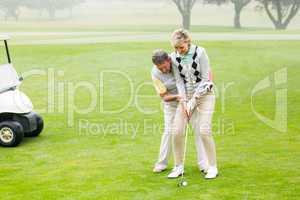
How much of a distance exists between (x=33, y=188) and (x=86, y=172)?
991mm

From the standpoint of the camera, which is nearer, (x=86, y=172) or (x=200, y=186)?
(x=200, y=186)

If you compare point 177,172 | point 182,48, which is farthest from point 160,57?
point 177,172

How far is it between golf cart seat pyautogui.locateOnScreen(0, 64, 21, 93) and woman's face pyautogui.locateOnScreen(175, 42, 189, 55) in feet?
14.0

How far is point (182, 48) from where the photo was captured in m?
7.85

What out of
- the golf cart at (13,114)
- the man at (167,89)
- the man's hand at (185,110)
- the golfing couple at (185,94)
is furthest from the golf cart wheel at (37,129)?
the man's hand at (185,110)

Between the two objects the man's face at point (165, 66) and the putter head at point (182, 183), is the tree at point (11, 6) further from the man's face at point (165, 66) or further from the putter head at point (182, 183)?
the putter head at point (182, 183)

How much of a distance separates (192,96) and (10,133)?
12.7ft

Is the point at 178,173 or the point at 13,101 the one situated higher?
the point at 13,101

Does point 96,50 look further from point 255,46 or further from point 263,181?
point 263,181

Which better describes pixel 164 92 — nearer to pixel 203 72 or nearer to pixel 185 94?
pixel 185 94

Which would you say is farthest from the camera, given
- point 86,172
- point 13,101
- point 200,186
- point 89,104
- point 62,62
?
point 62,62

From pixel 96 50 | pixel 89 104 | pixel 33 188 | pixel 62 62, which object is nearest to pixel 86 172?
pixel 33 188

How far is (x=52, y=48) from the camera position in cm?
2806

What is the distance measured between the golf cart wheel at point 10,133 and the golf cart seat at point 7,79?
0.71m
